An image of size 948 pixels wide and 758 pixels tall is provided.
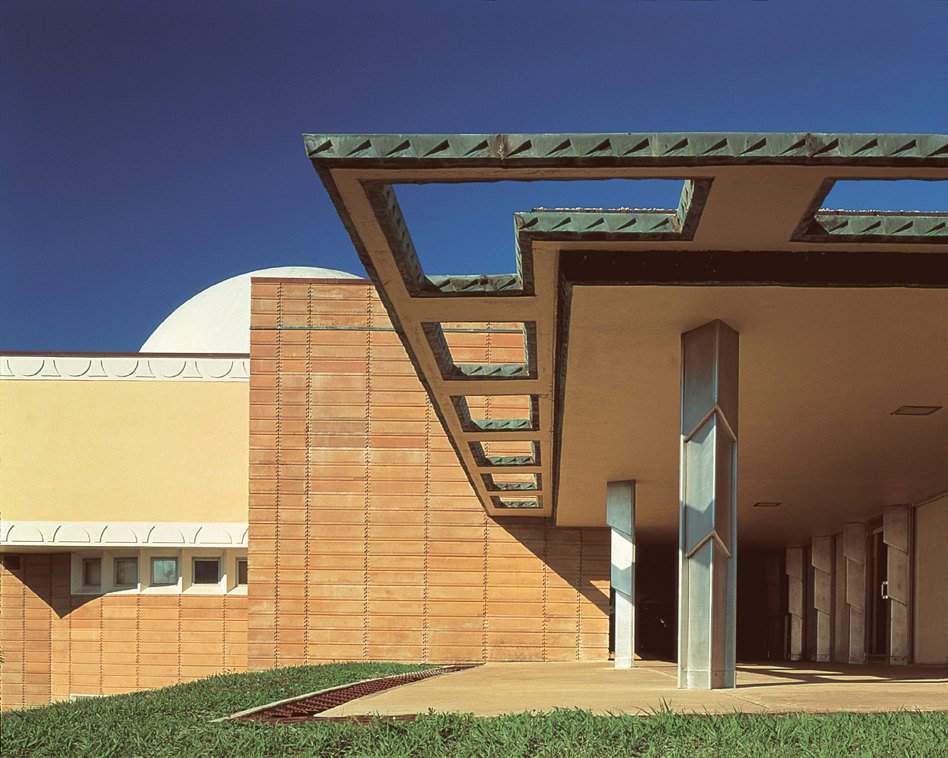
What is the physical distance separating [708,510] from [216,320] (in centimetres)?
3298

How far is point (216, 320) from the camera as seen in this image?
42.2 meters

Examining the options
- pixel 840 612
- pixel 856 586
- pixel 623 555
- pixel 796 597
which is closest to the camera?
pixel 623 555

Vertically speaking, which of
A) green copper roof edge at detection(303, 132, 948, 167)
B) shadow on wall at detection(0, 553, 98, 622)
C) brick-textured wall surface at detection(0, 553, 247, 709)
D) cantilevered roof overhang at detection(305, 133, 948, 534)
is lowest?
brick-textured wall surface at detection(0, 553, 247, 709)

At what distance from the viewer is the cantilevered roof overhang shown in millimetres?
7848

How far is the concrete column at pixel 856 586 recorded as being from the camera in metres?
26.7

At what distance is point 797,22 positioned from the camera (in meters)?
11.1

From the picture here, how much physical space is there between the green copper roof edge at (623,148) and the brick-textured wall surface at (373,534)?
66.9 ft

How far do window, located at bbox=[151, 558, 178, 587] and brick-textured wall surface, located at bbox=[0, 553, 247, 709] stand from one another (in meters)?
0.49

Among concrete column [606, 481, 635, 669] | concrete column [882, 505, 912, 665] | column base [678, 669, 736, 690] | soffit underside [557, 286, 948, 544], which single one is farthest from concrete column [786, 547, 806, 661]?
column base [678, 669, 736, 690]

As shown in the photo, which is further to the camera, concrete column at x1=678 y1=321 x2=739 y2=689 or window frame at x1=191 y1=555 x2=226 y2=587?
window frame at x1=191 y1=555 x2=226 y2=587

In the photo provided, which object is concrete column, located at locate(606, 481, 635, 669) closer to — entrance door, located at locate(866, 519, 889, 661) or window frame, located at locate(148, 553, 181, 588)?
entrance door, located at locate(866, 519, 889, 661)

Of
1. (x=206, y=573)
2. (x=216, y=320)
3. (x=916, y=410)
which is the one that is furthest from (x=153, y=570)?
(x=916, y=410)

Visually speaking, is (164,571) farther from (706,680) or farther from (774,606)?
(706,680)

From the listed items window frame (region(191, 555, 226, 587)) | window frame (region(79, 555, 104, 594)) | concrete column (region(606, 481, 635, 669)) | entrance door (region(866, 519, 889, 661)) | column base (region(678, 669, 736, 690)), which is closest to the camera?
column base (region(678, 669, 736, 690))
